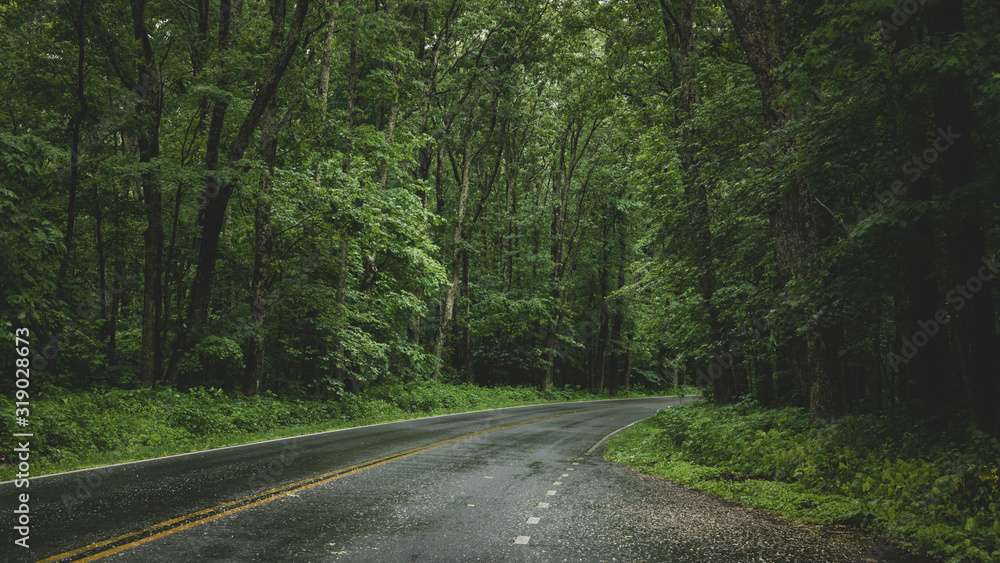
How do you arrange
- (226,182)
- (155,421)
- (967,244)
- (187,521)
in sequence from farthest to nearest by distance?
(226,182), (155,421), (967,244), (187,521)

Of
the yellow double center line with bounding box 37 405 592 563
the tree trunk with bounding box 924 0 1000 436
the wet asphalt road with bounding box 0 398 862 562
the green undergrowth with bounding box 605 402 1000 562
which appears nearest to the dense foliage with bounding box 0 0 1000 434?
the tree trunk with bounding box 924 0 1000 436

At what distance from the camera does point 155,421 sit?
1159 cm

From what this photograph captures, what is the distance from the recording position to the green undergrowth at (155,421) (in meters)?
9.12

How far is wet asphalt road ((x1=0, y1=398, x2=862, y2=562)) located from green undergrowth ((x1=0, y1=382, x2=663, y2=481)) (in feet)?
5.71

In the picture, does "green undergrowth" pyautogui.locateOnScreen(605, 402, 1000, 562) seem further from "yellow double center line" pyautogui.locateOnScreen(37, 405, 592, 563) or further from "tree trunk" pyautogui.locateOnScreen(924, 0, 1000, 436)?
"yellow double center line" pyautogui.locateOnScreen(37, 405, 592, 563)

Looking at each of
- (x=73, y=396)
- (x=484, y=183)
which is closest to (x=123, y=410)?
(x=73, y=396)

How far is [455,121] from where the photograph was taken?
2739 centimetres

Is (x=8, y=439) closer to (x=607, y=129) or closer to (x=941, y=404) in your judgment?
(x=941, y=404)

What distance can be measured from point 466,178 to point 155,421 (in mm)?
17978

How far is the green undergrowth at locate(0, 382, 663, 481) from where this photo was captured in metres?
9.12

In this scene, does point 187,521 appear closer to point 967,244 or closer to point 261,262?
point 967,244

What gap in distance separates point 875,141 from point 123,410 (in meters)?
14.3

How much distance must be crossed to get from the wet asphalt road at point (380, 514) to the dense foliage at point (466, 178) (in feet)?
11.8

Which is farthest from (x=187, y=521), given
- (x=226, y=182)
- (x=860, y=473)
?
(x=226, y=182)
